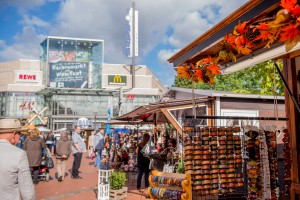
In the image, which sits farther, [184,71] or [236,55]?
[184,71]

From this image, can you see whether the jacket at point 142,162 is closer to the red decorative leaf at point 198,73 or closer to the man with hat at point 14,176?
the red decorative leaf at point 198,73

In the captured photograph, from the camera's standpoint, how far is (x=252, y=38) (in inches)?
133

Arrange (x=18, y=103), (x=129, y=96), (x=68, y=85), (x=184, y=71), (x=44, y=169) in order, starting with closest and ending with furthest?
(x=184, y=71), (x=44, y=169), (x=18, y=103), (x=68, y=85), (x=129, y=96)

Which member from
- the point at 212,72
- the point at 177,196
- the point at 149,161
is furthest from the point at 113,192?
the point at 212,72

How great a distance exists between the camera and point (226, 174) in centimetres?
501

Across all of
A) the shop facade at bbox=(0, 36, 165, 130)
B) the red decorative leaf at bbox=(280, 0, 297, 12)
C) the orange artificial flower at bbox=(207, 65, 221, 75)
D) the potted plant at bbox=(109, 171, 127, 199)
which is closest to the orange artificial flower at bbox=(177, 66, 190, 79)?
A: the orange artificial flower at bbox=(207, 65, 221, 75)

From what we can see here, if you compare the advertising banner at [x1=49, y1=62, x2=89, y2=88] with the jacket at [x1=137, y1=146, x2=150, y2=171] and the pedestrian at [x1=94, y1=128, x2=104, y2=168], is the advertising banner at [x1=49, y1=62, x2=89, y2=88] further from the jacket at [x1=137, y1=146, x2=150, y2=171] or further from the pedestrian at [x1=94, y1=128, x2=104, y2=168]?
the jacket at [x1=137, y1=146, x2=150, y2=171]

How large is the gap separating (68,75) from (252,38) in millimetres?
50083

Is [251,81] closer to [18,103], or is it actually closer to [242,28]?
[242,28]

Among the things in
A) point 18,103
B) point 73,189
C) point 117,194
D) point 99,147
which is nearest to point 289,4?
point 117,194

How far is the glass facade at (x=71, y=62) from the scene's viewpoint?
51031 millimetres

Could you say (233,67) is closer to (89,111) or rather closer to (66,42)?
(89,111)

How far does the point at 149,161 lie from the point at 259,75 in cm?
568

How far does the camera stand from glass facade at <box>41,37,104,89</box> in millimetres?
51031
